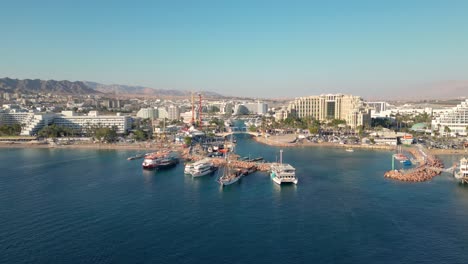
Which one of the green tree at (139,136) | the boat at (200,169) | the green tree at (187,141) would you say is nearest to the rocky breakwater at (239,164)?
the boat at (200,169)

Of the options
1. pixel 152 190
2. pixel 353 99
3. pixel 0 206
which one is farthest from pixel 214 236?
pixel 353 99

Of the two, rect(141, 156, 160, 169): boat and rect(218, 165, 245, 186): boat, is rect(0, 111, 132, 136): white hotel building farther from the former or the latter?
rect(218, 165, 245, 186): boat

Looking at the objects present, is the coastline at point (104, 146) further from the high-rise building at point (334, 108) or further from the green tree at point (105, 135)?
the high-rise building at point (334, 108)

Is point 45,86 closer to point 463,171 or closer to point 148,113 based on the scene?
point 148,113

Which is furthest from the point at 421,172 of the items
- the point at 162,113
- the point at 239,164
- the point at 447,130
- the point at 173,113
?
the point at 162,113

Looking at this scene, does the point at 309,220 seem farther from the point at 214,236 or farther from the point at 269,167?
the point at 269,167
